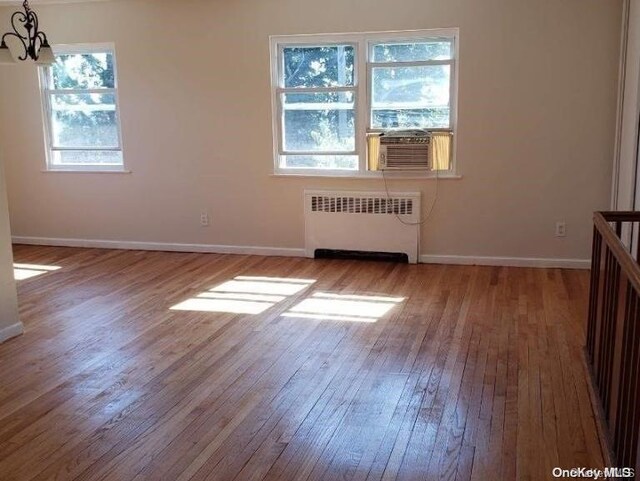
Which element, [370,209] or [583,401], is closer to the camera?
[583,401]

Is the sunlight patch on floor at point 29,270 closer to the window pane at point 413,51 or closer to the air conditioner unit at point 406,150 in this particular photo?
the air conditioner unit at point 406,150

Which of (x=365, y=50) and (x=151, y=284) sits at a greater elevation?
(x=365, y=50)

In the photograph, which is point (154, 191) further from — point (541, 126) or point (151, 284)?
point (541, 126)

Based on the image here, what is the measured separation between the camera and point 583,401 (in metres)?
3.05

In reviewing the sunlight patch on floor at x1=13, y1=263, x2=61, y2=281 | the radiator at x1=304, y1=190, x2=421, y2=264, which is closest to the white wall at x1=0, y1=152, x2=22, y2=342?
the sunlight patch on floor at x1=13, y1=263, x2=61, y2=281

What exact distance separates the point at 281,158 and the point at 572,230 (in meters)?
2.78

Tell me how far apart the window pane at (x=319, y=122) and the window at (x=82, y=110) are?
185 centimetres

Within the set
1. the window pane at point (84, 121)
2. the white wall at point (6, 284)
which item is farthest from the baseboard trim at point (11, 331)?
the window pane at point (84, 121)

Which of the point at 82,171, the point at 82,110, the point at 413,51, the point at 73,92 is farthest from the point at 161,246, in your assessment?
the point at 413,51

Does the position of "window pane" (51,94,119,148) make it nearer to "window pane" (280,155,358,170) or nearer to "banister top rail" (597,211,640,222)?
"window pane" (280,155,358,170)

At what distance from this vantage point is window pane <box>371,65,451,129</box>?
575 cm

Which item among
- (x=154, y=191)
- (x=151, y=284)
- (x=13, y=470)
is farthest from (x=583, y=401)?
(x=154, y=191)

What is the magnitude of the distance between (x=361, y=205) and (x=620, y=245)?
12.1 ft

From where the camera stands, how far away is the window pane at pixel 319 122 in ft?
19.7
